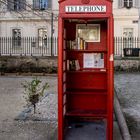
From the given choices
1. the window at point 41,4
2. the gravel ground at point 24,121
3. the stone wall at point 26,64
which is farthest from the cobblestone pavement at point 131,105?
the window at point 41,4

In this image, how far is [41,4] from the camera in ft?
125

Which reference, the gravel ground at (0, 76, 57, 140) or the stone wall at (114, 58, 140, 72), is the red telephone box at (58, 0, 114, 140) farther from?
the stone wall at (114, 58, 140, 72)

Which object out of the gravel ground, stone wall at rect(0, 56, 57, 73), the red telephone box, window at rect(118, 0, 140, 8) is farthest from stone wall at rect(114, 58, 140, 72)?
the red telephone box

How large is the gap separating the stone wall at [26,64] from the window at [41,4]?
12404 millimetres

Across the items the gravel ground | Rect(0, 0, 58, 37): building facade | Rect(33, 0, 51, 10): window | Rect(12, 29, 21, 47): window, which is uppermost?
Rect(33, 0, 51, 10): window

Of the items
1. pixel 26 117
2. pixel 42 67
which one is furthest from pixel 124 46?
pixel 26 117

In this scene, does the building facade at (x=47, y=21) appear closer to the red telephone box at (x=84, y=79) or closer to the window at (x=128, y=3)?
the window at (x=128, y=3)

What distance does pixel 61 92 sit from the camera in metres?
7.78

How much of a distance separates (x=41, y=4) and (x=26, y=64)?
13.6 meters

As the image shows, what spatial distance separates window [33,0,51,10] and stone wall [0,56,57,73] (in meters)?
12.4

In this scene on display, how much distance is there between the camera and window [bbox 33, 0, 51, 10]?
1485 inches

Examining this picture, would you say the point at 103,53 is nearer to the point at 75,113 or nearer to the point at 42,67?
the point at 75,113

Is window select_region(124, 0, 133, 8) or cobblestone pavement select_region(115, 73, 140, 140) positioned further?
window select_region(124, 0, 133, 8)

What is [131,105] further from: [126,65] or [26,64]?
[26,64]
